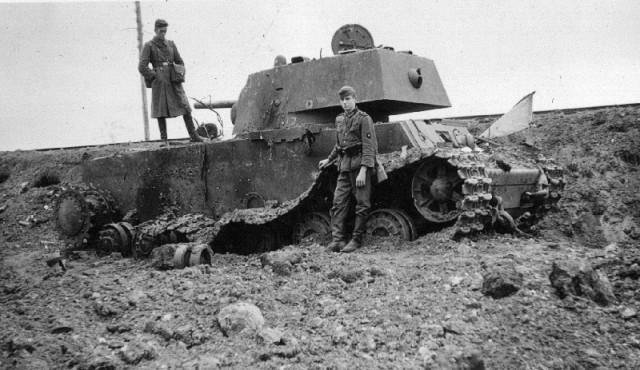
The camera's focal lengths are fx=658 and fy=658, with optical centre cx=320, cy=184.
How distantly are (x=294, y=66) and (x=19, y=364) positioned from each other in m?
6.35

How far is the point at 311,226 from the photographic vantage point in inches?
348

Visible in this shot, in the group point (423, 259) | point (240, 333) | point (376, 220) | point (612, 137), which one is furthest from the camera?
point (612, 137)

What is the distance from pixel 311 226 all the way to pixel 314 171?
76cm

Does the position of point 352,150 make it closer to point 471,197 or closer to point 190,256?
point 471,197

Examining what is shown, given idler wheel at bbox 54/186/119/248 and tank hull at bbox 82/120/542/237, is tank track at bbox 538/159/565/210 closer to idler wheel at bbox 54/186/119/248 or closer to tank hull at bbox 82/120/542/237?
tank hull at bbox 82/120/542/237

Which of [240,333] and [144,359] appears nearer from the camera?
[144,359]

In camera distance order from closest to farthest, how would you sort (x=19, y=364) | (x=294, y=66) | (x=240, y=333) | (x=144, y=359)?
1. (x=19, y=364)
2. (x=144, y=359)
3. (x=240, y=333)
4. (x=294, y=66)

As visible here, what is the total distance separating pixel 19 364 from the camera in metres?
4.08

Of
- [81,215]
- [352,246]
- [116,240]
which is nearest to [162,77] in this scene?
[81,215]

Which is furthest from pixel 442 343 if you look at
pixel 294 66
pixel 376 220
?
pixel 294 66

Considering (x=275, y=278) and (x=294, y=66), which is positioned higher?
(x=294, y=66)

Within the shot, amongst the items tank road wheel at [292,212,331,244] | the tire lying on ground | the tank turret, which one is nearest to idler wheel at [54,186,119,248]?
the tank turret

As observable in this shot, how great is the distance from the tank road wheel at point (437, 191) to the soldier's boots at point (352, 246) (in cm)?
83

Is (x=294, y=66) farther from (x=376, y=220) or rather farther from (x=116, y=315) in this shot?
(x=116, y=315)
